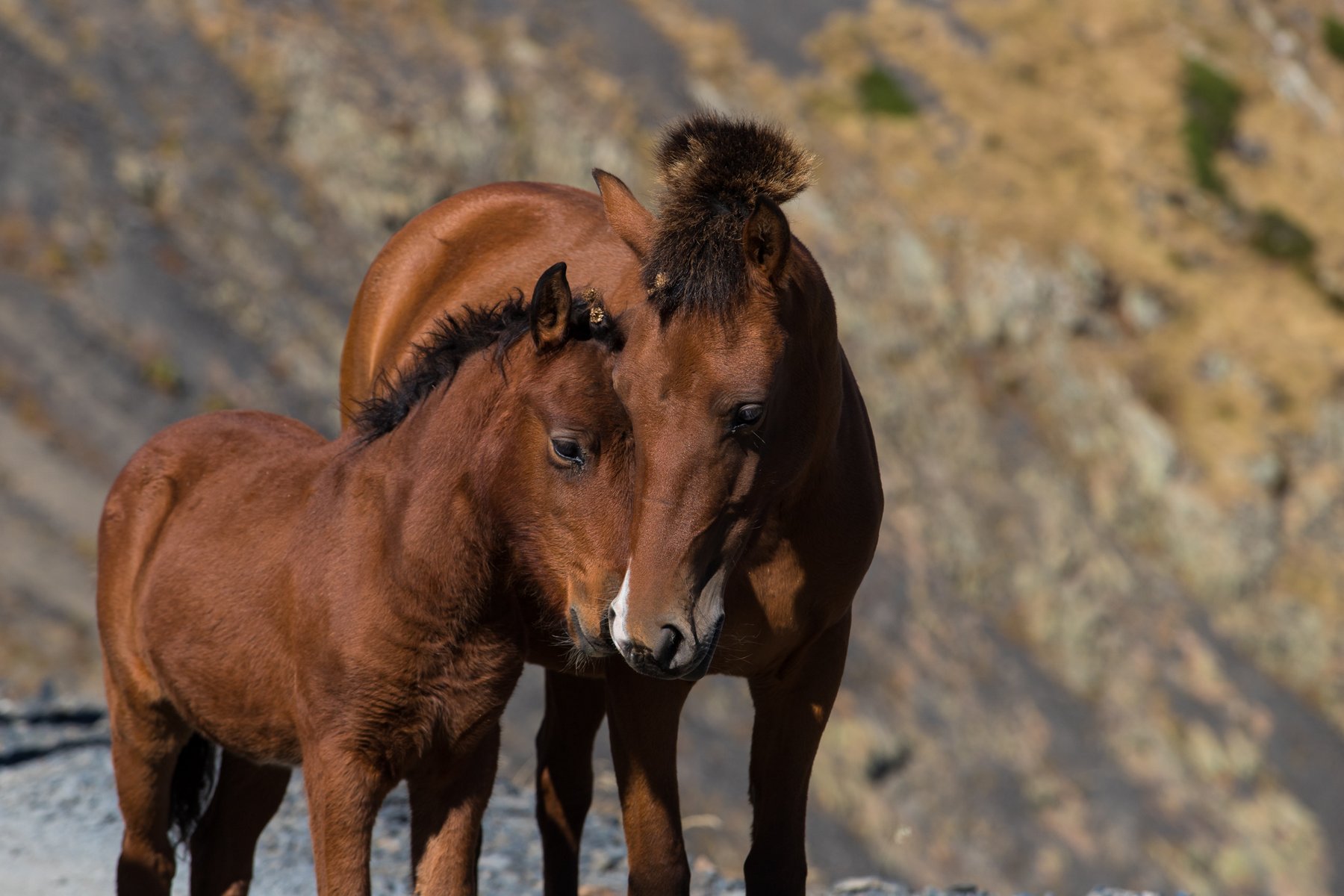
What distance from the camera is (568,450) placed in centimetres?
387

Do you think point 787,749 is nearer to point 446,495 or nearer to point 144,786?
point 446,495

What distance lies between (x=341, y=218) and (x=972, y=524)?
34.5 ft

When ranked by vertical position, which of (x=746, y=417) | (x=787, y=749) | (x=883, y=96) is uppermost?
(x=746, y=417)

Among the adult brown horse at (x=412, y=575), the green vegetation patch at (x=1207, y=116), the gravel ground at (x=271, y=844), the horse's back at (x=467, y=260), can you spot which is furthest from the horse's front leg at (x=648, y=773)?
the green vegetation patch at (x=1207, y=116)

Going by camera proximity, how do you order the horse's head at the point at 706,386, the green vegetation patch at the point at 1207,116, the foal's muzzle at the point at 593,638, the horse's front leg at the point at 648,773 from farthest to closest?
the green vegetation patch at the point at 1207,116 < the horse's front leg at the point at 648,773 < the foal's muzzle at the point at 593,638 < the horse's head at the point at 706,386

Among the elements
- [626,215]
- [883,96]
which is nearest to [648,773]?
[626,215]

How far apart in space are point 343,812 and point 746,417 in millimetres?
1593

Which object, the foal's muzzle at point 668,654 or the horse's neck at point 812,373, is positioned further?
the horse's neck at point 812,373

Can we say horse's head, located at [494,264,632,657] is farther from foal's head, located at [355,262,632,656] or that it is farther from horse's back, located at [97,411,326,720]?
horse's back, located at [97,411,326,720]

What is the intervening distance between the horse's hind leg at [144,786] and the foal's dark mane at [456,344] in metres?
1.38

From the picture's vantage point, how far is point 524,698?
16312 mm

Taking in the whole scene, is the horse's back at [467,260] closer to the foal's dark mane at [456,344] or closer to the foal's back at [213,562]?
the foal's back at [213,562]

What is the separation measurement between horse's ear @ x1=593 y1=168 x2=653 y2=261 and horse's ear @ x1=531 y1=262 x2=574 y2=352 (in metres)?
0.46

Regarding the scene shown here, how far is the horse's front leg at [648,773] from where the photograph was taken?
4.55m
